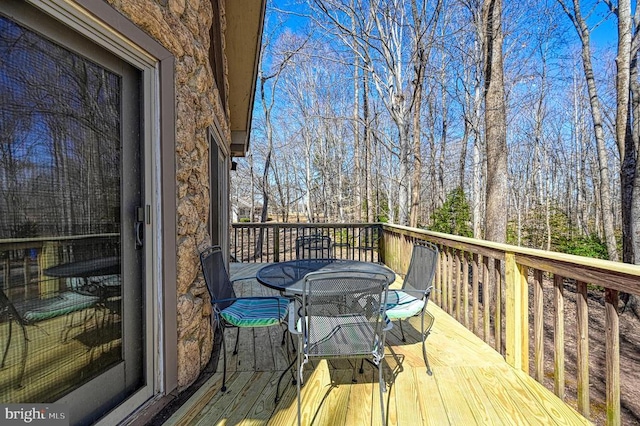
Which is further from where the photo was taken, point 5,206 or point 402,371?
point 402,371

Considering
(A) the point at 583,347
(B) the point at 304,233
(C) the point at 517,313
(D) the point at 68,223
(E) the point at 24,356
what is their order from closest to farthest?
1. (E) the point at 24,356
2. (D) the point at 68,223
3. (A) the point at 583,347
4. (C) the point at 517,313
5. (B) the point at 304,233

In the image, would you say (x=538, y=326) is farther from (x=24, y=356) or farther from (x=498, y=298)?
(x=24, y=356)

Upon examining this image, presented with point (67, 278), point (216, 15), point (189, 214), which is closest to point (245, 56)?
point (216, 15)

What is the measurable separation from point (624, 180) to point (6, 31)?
8.12m

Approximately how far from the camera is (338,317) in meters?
1.95

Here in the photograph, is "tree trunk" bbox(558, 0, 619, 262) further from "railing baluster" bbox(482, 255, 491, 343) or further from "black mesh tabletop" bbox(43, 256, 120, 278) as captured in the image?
"black mesh tabletop" bbox(43, 256, 120, 278)

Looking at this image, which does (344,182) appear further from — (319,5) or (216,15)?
(216,15)

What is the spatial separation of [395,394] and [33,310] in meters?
2.00

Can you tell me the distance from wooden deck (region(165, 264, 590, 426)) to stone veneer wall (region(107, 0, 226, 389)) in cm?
30

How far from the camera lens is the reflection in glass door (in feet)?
3.81

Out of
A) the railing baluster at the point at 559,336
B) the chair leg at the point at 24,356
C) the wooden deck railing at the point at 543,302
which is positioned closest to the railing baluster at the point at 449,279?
the wooden deck railing at the point at 543,302

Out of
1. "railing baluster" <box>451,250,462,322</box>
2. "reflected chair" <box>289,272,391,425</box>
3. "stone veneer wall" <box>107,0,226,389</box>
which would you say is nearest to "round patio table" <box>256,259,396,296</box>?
"reflected chair" <box>289,272,391,425</box>

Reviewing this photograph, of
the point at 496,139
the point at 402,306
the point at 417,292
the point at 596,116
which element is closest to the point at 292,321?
the point at 402,306

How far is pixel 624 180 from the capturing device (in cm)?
585
